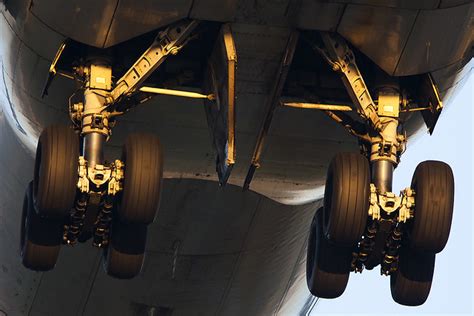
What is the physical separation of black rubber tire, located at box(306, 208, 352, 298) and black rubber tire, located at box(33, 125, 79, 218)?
Answer: 3.06 metres

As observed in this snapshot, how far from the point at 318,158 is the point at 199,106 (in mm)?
1858

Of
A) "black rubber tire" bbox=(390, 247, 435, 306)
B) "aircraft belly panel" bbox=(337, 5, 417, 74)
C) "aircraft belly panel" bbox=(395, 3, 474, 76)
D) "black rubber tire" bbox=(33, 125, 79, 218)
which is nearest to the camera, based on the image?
"black rubber tire" bbox=(33, 125, 79, 218)

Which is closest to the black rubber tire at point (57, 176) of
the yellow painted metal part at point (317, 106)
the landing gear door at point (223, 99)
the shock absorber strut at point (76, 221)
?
the shock absorber strut at point (76, 221)

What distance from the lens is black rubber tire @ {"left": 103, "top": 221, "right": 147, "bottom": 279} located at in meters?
29.2

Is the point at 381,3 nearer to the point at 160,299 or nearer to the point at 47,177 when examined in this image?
the point at 47,177

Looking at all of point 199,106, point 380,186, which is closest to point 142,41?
point 199,106

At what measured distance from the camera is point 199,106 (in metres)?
30.4

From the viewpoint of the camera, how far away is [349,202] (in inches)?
1128

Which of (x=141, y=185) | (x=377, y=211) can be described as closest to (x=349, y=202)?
(x=377, y=211)

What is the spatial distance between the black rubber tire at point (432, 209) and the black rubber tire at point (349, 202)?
62 cm

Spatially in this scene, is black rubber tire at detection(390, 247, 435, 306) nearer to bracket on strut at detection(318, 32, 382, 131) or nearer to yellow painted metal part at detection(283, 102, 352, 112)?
bracket on strut at detection(318, 32, 382, 131)

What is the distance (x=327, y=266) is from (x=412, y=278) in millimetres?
989

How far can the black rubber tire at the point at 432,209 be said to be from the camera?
28938 mm

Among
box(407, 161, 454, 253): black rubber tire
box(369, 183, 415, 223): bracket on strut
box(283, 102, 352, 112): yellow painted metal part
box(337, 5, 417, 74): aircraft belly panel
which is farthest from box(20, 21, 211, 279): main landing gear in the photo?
box(407, 161, 454, 253): black rubber tire
